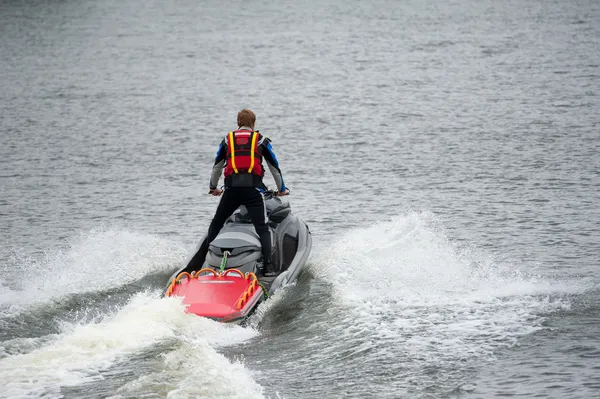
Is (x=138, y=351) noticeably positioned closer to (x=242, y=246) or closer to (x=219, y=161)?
(x=242, y=246)

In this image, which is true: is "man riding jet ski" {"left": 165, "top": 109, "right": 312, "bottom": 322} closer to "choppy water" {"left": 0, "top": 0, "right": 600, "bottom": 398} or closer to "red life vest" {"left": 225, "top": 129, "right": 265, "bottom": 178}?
"red life vest" {"left": 225, "top": 129, "right": 265, "bottom": 178}

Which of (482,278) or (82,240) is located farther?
(82,240)

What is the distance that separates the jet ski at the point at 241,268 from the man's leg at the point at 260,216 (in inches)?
3.5

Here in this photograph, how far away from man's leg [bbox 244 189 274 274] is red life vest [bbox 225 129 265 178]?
31cm

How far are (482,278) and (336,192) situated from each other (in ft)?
24.2

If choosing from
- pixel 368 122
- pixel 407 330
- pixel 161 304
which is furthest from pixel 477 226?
pixel 368 122

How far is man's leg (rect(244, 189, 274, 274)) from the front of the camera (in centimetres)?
1138

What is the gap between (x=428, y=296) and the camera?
11.1 meters

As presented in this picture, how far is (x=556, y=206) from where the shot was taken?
1720 centimetres

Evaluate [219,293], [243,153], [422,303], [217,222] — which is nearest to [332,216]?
[217,222]

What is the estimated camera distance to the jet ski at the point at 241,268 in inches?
400

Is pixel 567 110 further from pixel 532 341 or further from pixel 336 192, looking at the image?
pixel 532 341

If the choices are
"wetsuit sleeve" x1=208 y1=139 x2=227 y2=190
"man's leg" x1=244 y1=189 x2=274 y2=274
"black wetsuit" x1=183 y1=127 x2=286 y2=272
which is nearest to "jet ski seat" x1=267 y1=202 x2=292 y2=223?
"black wetsuit" x1=183 y1=127 x2=286 y2=272

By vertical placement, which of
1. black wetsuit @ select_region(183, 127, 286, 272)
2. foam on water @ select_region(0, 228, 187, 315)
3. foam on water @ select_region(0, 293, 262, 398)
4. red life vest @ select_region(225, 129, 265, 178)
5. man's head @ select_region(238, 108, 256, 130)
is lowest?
foam on water @ select_region(0, 228, 187, 315)
